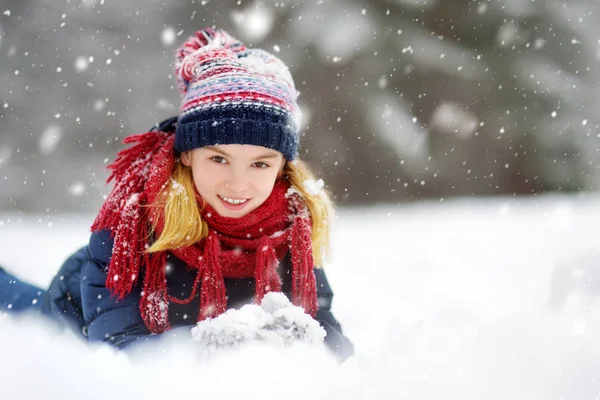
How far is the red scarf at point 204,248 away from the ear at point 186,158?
0.03 m

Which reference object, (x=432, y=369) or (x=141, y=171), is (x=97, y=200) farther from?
(x=432, y=369)

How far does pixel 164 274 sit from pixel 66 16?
12.2ft

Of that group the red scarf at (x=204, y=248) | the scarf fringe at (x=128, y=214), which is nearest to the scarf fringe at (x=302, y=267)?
the red scarf at (x=204, y=248)

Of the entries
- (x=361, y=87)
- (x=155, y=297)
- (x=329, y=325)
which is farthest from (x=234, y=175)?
(x=361, y=87)

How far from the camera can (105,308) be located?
1.52 meters

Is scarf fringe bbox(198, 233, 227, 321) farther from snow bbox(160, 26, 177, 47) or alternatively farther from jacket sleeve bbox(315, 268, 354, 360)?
snow bbox(160, 26, 177, 47)

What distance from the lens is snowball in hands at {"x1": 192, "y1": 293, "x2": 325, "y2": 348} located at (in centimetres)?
120

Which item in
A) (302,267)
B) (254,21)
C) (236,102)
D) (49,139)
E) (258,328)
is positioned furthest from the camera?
(49,139)

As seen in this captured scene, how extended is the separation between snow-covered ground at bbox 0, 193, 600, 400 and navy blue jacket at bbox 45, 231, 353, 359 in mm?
63

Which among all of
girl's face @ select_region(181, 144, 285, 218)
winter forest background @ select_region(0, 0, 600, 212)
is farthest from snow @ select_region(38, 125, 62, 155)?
girl's face @ select_region(181, 144, 285, 218)

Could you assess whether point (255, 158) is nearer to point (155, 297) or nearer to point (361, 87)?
point (155, 297)

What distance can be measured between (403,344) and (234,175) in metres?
0.62

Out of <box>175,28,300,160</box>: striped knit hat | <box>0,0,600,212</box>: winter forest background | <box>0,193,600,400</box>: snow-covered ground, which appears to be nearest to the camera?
<box>0,193,600,400</box>: snow-covered ground

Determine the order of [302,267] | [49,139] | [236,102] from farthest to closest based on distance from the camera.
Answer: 1. [49,139]
2. [302,267]
3. [236,102]
